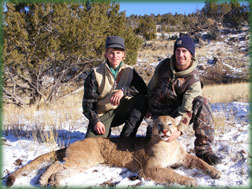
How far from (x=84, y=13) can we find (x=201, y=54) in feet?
58.2

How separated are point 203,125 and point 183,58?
1.20m

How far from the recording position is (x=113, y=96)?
174 inches

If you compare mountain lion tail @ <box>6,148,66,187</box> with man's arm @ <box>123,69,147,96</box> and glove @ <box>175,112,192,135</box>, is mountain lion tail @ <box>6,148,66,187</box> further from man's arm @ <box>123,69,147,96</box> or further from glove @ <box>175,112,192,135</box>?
glove @ <box>175,112,192,135</box>

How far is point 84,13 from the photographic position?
29.8 ft

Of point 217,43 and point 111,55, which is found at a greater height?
point 217,43

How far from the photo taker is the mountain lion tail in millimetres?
3357

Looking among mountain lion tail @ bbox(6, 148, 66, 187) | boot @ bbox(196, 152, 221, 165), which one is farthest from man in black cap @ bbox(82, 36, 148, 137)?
boot @ bbox(196, 152, 221, 165)

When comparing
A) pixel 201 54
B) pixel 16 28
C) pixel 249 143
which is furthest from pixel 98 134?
pixel 201 54

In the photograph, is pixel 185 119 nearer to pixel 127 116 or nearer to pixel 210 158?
pixel 210 158

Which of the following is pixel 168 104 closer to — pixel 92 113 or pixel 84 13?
pixel 92 113

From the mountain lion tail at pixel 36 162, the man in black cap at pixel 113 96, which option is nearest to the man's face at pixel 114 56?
the man in black cap at pixel 113 96

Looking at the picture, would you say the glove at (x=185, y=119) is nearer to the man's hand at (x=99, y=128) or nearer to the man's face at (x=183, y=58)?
the man's face at (x=183, y=58)

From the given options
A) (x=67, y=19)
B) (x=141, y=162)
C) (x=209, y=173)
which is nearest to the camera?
(x=209, y=173)

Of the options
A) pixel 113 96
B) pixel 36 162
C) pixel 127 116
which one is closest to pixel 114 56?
pixel 113 96
